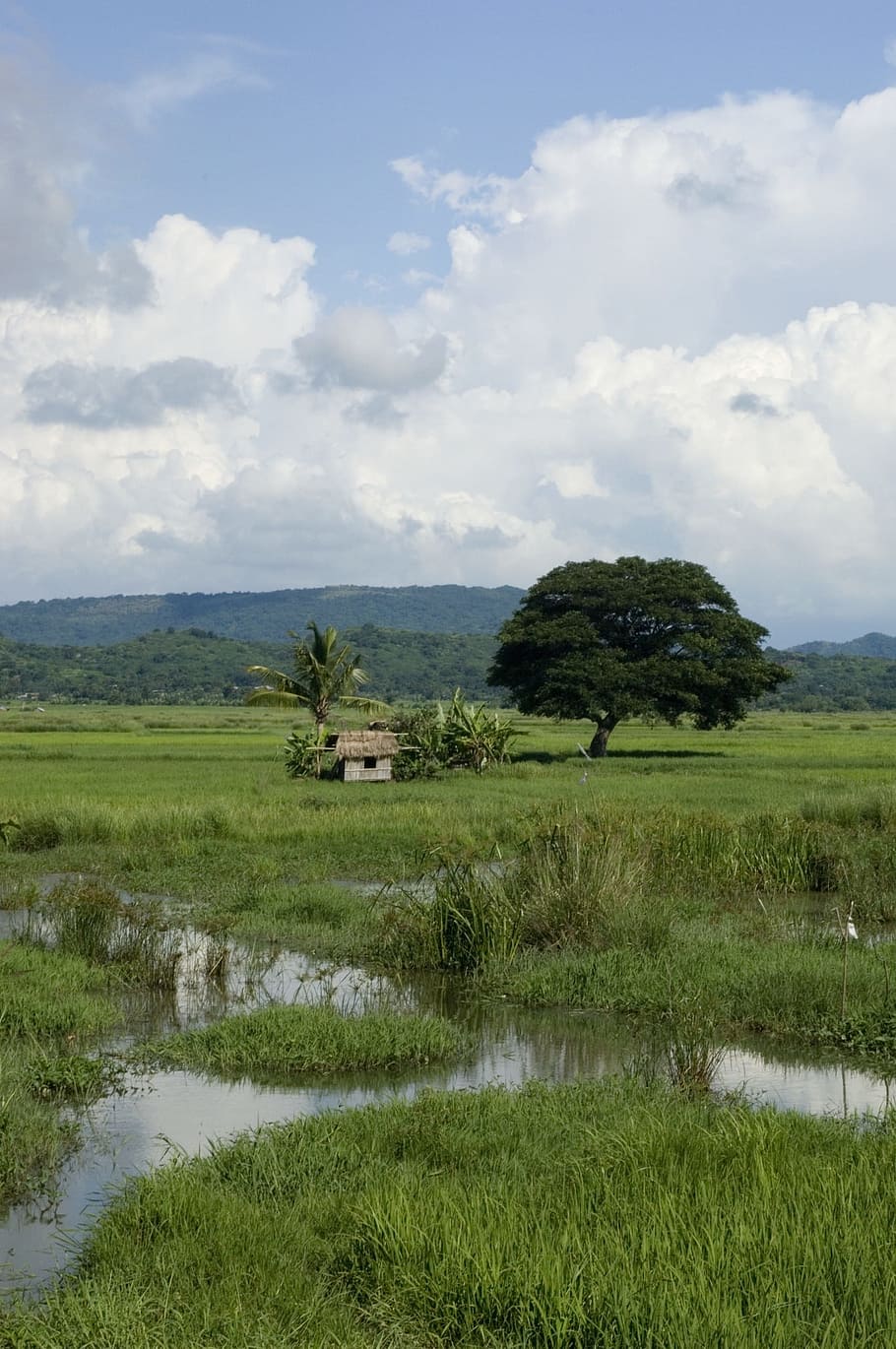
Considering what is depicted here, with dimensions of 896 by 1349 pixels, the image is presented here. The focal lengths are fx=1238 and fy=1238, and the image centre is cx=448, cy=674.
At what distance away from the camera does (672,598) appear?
42906 mm

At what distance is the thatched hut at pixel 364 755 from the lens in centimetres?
3234

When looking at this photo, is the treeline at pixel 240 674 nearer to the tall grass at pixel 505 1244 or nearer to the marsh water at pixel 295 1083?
the marsh water at pixel 295 1083

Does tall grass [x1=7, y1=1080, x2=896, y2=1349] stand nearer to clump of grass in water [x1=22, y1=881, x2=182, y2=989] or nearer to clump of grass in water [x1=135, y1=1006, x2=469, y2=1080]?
clump of grass in water [x1=135, y1=1006, x2=469, y2=1080]

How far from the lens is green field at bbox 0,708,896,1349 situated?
5.39m

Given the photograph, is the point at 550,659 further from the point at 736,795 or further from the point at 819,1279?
the point at 819,1279

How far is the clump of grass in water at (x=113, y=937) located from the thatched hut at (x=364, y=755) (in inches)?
714

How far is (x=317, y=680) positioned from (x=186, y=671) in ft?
446

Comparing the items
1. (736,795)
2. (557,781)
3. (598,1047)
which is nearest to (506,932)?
(598,1047)

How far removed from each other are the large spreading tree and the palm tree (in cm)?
506

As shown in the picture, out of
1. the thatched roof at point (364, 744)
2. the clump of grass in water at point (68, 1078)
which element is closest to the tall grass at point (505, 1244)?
the clump of grass in water at point (68, 1078)

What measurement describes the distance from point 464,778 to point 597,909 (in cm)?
2005

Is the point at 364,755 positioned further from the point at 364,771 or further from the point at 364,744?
the point at 364,771

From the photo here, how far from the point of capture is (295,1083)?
9375 mm

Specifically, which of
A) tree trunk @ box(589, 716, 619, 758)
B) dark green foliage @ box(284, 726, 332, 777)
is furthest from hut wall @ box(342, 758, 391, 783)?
tree trunk @ box(589, 716, 619, 758)
